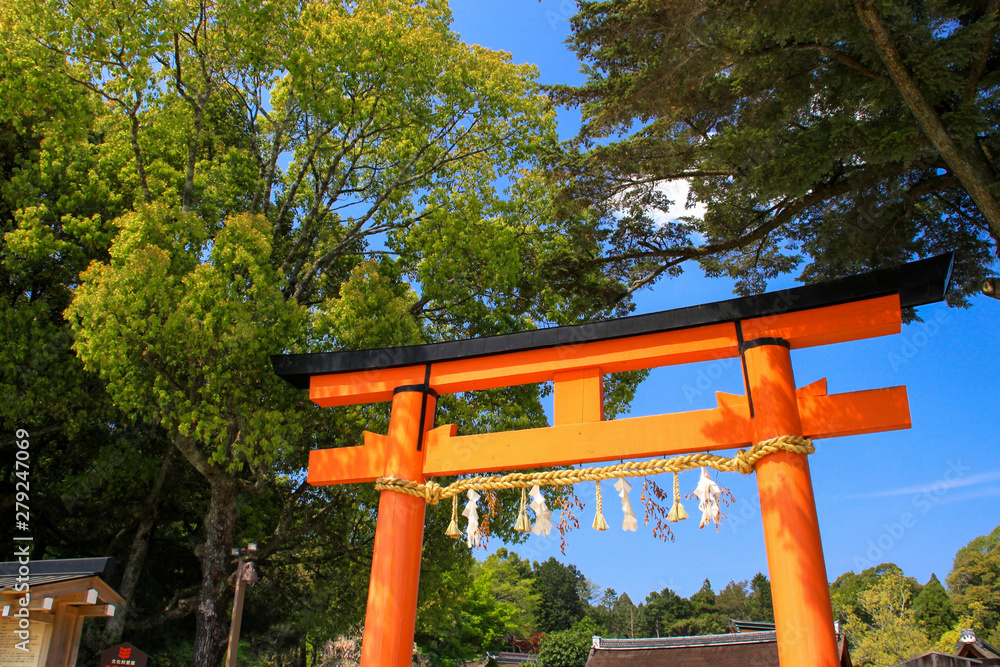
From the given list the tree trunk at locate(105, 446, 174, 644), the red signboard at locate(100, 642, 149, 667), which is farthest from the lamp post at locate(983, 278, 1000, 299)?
the tree trunk at locate(105, 446, 174, 644)

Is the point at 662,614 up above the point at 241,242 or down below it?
below

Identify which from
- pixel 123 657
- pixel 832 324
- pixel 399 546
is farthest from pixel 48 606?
pixel 832 324

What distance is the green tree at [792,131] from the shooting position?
5.57m

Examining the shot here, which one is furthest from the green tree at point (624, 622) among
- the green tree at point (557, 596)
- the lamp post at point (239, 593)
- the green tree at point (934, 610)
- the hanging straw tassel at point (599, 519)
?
the hanging straw tassel at point (599, 519)

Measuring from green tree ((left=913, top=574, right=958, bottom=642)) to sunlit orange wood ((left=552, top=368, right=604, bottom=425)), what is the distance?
Answer: 35.3 metres

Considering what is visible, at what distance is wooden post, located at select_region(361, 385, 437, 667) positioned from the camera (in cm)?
470

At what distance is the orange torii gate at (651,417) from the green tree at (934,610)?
35.0 meters

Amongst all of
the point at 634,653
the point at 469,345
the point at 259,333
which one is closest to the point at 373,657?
the point at 469,345

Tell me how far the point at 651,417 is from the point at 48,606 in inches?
239

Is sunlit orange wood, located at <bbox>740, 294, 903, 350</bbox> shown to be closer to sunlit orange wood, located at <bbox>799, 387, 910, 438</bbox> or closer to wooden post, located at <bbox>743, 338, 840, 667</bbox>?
wooden post, located at <bbox>743, 338, 840, 667</bbox>

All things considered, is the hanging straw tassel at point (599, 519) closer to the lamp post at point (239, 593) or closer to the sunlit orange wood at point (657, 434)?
the sunlit orange wood at point (657, 434)

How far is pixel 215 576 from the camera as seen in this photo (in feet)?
29.7

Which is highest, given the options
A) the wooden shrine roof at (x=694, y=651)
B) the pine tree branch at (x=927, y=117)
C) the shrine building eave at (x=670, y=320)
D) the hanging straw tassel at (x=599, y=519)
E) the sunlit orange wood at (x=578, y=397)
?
the pine tree branch at (x=927, y=117)

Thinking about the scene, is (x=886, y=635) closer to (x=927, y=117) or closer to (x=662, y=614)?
(x=927, y=117)
